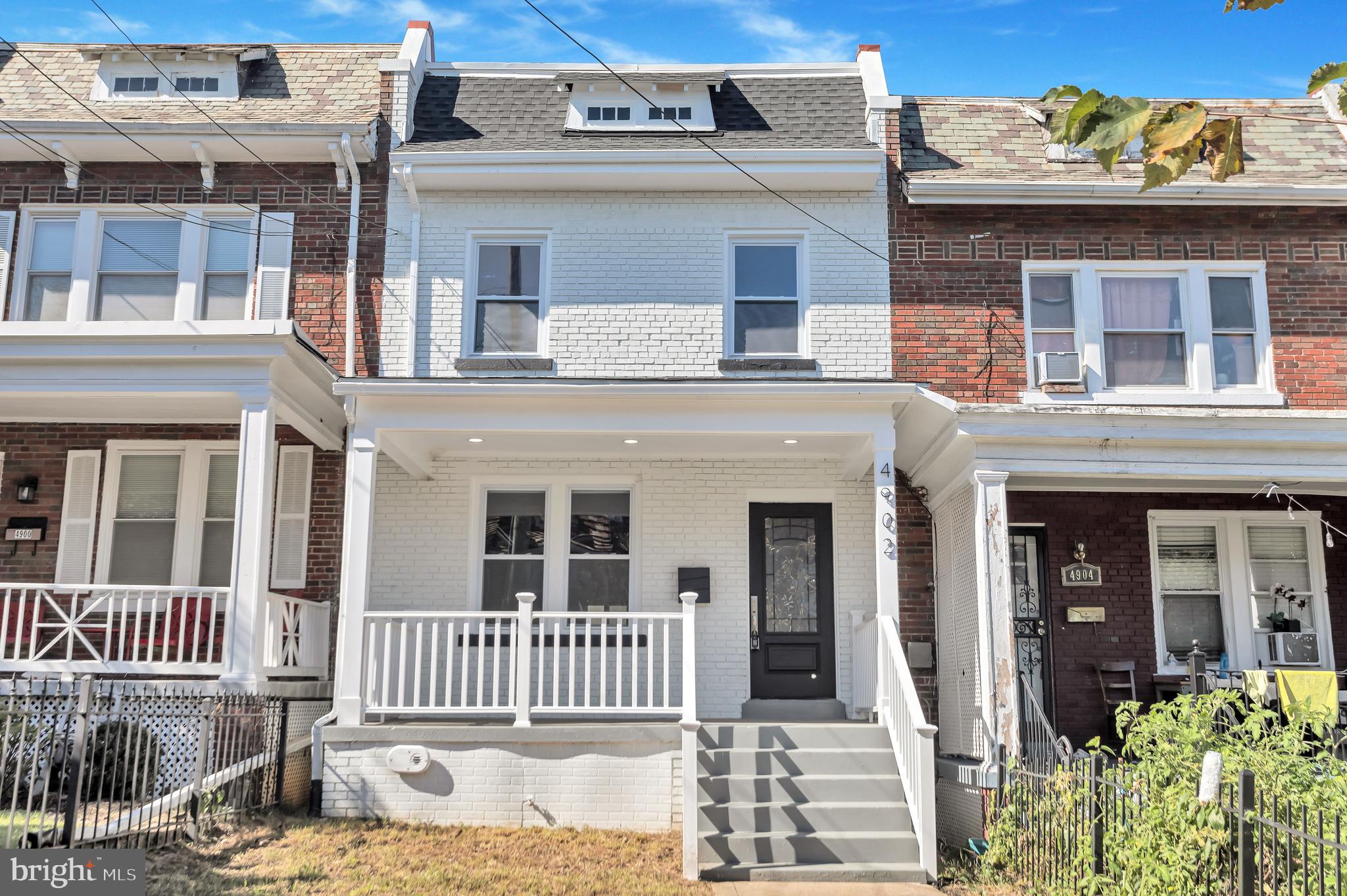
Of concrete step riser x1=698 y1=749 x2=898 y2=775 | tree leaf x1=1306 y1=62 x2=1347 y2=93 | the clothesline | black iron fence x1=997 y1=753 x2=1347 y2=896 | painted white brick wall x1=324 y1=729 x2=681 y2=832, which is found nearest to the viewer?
tree leaf x1=1306 y1=62 x2=1347 y2=93

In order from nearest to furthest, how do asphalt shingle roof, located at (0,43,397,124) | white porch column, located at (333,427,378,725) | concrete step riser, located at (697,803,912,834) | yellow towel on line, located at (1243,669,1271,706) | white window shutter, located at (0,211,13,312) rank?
concrete step riser, located at (697,803,912,834)
white porch column, located at (333,427,378,725)
yellow towel on line, located at (1243,669,1271,706)
white window shutter, located at (0,211,13,312)
asphalt shingle roof, located at (0,43,397,124)

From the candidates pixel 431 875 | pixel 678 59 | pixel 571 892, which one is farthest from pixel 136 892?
pixel 678 59

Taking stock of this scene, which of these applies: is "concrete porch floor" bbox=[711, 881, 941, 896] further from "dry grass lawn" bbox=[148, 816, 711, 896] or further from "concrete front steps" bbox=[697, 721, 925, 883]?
"dry grass lawn" bbox=[148, 816, 711, 896]

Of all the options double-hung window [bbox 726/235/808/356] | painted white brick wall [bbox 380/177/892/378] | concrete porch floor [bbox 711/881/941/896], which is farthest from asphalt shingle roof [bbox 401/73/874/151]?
concrete porch floor [bbox 711/881/941/896]

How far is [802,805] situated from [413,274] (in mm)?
6704

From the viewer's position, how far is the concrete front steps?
820 cm

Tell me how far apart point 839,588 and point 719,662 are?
1.45 metres

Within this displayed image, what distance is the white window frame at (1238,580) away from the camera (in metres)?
12.0

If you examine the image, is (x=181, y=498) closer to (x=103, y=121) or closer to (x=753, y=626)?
(x=103, y=121)

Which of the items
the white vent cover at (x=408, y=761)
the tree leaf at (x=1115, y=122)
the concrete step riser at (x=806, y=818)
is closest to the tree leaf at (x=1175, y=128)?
the tree leaf at (x=1115, y=122)

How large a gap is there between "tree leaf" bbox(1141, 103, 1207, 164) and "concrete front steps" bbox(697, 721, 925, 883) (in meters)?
5.96

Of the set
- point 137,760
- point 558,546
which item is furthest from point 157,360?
point 558,546

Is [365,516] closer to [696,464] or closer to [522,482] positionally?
[522,482]

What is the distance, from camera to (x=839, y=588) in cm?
1181
